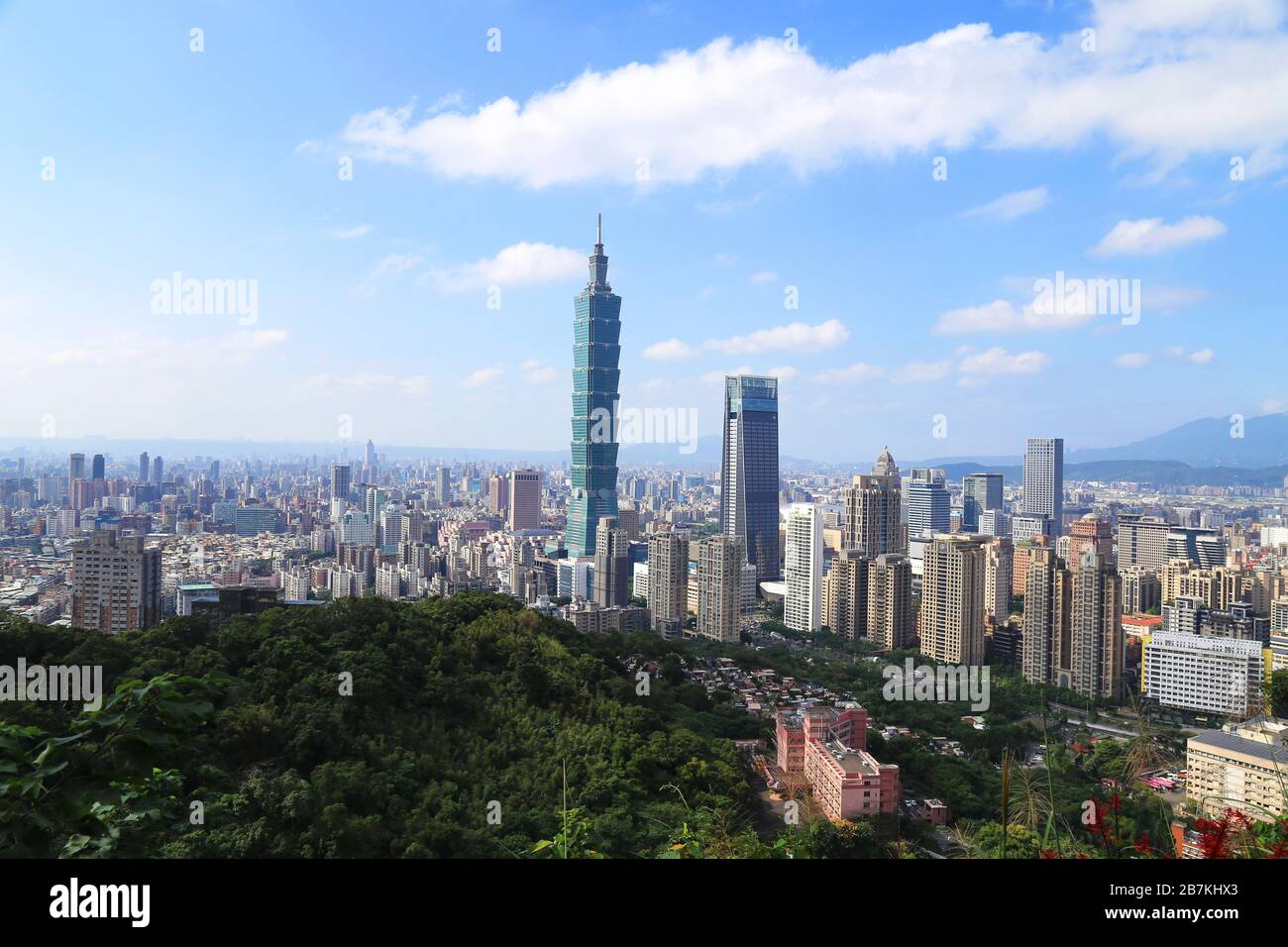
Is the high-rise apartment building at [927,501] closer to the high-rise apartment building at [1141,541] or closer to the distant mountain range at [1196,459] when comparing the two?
the distant mountain range at [1196,459]

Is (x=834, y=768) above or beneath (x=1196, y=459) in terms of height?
beneath

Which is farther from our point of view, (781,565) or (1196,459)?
(781,565)

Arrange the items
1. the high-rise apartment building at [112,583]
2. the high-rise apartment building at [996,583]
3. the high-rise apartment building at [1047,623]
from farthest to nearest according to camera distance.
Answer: the high-rise apartment building at [996,583]
the high-rise apartment building at [1047,623]
the high-rise apartment building at [112,583]

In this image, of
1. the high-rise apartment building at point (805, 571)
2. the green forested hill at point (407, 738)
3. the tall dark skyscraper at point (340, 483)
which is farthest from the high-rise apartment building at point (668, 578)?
the tall dark skyscraper at point (340, 483)

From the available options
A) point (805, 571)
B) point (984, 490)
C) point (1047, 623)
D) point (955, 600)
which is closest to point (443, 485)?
point (805, 571)

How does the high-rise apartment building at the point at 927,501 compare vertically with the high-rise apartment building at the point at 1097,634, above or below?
above

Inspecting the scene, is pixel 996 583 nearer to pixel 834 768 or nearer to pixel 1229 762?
pixel 1229 762
